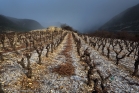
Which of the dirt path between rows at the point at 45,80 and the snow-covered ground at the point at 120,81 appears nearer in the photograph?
the dirt path between rows at the point at 45,80

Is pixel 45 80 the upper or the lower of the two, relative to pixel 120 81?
upper

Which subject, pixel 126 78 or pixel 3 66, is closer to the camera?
pixel 126 78

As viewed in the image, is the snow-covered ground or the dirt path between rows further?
the snow-covered ground

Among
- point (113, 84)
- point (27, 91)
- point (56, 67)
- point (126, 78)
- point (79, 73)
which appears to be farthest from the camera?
point (56, 67)

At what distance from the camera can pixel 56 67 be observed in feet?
94.4

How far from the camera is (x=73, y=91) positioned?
19.2 m

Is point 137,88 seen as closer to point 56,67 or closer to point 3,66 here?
point 56,67

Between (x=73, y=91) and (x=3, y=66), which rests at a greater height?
(x=3, y=66)

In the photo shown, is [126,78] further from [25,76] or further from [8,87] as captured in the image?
Result: [8,87]

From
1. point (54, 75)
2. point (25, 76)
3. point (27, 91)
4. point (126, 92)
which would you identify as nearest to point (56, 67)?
point (54, 75)

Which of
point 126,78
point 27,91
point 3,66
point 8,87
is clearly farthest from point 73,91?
point 3,66

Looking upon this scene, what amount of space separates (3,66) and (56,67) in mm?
9144

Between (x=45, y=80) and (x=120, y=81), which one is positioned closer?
(x=45, y=80)

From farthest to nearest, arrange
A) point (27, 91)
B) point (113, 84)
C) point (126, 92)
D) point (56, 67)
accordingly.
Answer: point (56, 67) < point (113, 84) < point (126, 92) < point (27, 91)
